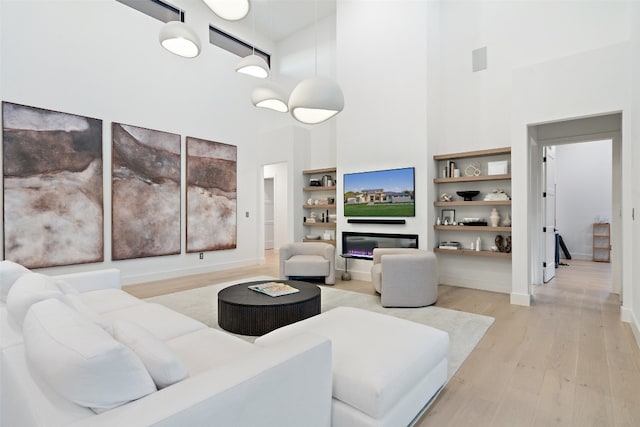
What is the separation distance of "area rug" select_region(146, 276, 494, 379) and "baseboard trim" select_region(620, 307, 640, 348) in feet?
3.88

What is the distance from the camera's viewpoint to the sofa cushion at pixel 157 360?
121 centimetres

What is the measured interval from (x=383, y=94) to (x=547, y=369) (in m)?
4.46

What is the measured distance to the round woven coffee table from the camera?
3.04 metres

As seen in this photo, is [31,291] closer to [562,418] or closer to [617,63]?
[562,418]

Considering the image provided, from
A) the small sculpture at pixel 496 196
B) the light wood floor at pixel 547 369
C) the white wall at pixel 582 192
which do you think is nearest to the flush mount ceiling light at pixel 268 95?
the small sculpture at pixel 496 196

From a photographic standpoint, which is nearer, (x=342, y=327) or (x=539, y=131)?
(x=342, y=327)

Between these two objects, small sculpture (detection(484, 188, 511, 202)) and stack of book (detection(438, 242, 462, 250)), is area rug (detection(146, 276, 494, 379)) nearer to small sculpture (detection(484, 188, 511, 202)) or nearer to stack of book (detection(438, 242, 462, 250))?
stack of book (detection(438, 242, 462, 250))

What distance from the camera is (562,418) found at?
1.93 metres

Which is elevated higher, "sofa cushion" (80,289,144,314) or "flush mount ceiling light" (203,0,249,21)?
"flush mount ceiling light" (203,0,249,21)

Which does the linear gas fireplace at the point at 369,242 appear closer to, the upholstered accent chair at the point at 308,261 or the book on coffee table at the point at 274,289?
the upholstered accent chair at the point at 308,261

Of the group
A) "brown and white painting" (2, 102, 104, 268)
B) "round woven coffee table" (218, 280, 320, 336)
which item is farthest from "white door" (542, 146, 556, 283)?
"brown and white painting" (2, 102, 104, 268)

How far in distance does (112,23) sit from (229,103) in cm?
232

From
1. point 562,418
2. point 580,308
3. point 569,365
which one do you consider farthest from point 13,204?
point 580,308

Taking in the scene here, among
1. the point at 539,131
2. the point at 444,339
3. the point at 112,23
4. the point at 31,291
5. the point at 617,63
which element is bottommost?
the point at 444,339
